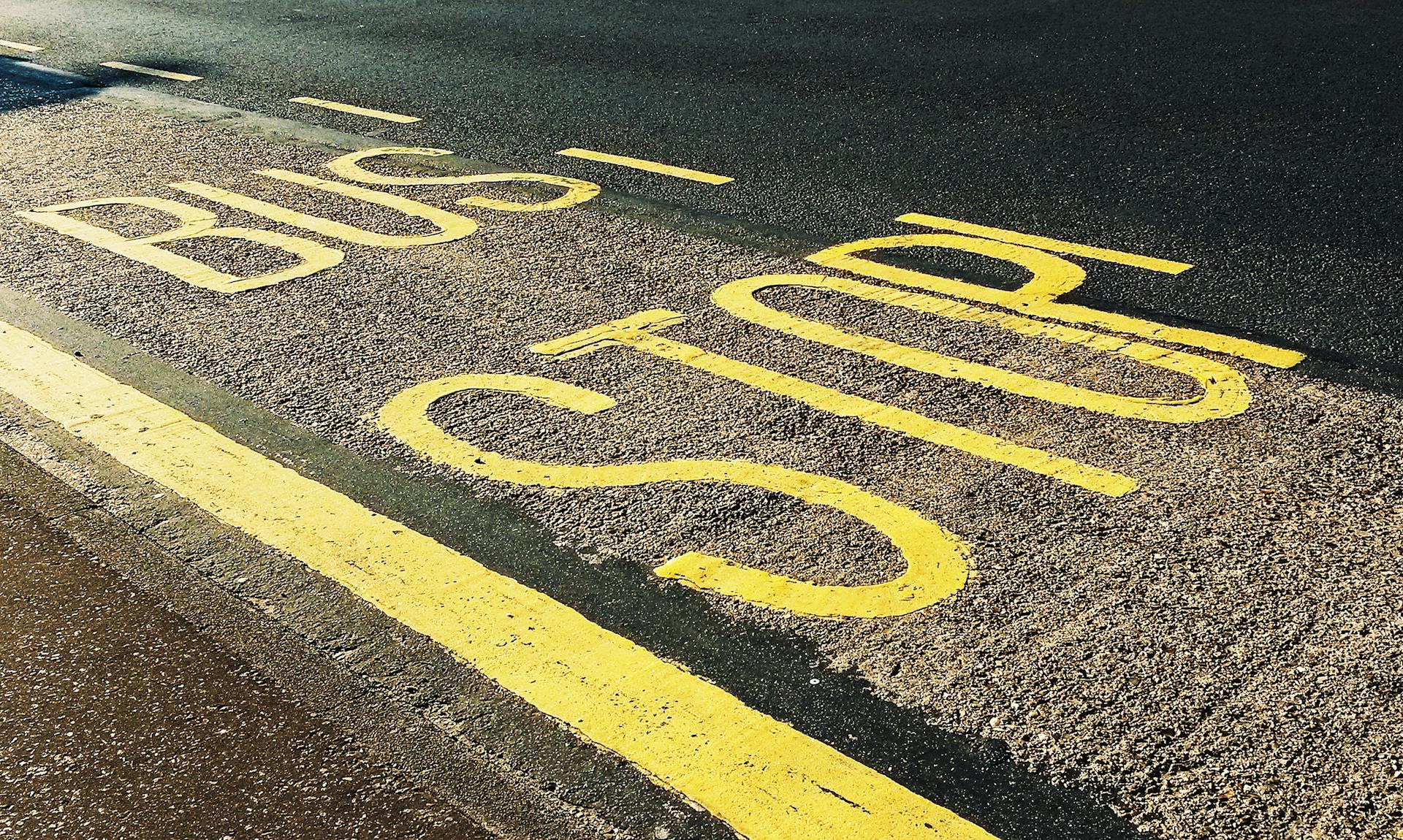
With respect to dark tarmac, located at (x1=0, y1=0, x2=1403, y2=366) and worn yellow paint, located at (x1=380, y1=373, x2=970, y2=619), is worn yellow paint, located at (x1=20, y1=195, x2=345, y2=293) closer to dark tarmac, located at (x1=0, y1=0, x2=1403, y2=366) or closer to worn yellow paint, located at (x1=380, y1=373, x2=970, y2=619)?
worn yellow paint, located at (x1=380, y1=373, x2=970, y2=619)

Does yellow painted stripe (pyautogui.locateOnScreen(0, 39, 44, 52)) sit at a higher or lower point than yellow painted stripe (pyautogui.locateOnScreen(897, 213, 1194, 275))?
lower

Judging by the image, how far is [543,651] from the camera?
2717 mm

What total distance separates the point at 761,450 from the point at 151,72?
23.5ft

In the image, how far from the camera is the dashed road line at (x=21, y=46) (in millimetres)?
10430

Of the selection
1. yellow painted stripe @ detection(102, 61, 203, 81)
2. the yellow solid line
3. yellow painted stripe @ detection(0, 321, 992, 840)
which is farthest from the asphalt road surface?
the yellow solid line

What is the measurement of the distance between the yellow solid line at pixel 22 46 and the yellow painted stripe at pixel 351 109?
3.35 m

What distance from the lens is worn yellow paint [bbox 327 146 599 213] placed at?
5.98m

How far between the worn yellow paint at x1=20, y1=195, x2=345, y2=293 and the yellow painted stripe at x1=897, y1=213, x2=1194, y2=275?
2213mm

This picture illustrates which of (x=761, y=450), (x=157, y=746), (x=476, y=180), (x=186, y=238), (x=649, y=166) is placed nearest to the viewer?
(x=157, y=746)

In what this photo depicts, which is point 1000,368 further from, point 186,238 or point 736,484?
point 186,238

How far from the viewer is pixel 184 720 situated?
2.51 metres

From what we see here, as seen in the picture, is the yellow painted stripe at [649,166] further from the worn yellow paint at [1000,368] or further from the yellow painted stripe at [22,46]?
the yellow painted stripe at [22,46]

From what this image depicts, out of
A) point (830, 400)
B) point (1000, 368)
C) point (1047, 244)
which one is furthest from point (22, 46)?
point (1000, 368)

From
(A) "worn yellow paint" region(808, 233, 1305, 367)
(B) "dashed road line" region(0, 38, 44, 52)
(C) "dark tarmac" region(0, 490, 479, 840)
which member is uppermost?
(A) "worn yellow paint" region(808, 233, 1305, 367)
